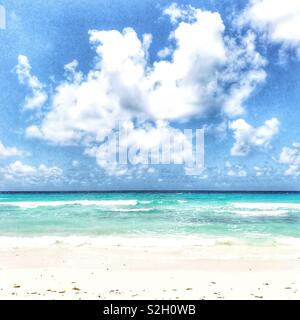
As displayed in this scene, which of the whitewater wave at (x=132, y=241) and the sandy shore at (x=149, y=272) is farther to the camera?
the whitewater wave at (x=132, y=241)

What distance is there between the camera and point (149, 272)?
752cm

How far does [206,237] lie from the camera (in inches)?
492

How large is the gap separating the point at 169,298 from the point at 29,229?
10.4 m

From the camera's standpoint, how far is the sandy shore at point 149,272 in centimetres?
598

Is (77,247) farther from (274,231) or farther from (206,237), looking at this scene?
(274,231)

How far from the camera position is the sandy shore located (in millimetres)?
5977

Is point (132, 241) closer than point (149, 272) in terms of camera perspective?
No

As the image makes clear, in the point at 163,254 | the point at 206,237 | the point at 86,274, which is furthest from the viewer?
the point at 206,237

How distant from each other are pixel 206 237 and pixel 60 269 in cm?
606

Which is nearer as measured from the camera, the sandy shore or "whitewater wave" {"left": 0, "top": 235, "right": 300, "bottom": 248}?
the sandy shore
